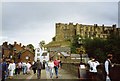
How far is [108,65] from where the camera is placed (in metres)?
13.0

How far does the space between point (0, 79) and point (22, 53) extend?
298ft

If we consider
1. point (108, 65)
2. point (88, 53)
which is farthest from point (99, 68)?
point (88, 53)

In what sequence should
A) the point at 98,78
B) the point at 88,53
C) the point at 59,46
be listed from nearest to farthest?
the point at 98,78, the point at 88,53, the point at 59,46

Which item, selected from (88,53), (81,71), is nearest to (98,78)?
(81,71)

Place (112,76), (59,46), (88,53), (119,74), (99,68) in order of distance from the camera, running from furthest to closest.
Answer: (59,46), (88,53), (99,68), (112,76), (119,74)

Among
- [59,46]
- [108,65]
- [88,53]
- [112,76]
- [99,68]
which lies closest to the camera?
[108,65]

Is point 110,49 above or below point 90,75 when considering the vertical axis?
above

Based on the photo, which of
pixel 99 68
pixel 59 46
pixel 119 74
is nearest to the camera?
pixel 119 74

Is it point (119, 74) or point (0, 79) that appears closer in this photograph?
point (119, 74)

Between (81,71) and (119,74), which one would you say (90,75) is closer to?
(81,71)

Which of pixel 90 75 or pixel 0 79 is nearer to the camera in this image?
pixel 0 79

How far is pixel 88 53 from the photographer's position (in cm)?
10400

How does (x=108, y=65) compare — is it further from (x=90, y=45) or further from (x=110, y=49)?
(x=90, y=45)

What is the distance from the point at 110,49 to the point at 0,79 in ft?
233
